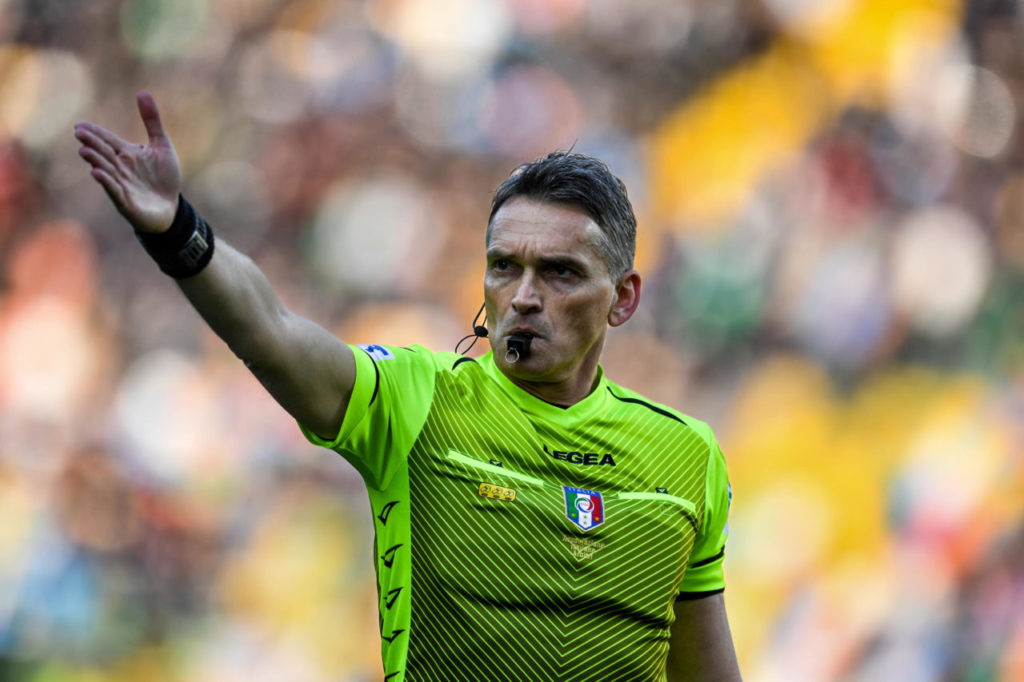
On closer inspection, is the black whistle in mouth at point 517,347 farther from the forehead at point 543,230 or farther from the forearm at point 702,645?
the forearm at point 702,645

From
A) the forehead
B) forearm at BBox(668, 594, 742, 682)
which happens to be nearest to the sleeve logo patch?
the forehead

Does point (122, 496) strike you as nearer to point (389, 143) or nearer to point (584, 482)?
point (389, 143)

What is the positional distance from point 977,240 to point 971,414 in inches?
45.5

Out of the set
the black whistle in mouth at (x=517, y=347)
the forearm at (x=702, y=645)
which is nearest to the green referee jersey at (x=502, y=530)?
the black whistle in mouth at (x=517, y=347)

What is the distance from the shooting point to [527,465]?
258cm

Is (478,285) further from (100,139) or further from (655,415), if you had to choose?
(100,139)

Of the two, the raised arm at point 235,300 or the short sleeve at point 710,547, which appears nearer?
the raised arm at point 235,300

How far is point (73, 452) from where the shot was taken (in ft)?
18.4

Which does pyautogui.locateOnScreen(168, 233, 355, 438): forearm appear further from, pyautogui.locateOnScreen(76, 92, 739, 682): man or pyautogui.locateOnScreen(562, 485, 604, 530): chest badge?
pyautogui.locateOnScreen(562, 485, 604, 530): chest badge

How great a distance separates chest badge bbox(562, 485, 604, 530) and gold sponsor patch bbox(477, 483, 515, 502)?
0.45 ft

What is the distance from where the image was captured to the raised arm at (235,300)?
1.95 meters

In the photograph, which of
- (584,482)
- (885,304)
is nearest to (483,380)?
(584,482)

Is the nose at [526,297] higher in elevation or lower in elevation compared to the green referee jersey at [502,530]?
higher

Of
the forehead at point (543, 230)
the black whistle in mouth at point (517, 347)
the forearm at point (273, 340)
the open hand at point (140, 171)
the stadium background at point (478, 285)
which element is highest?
the stadium background at point (478, 285)
